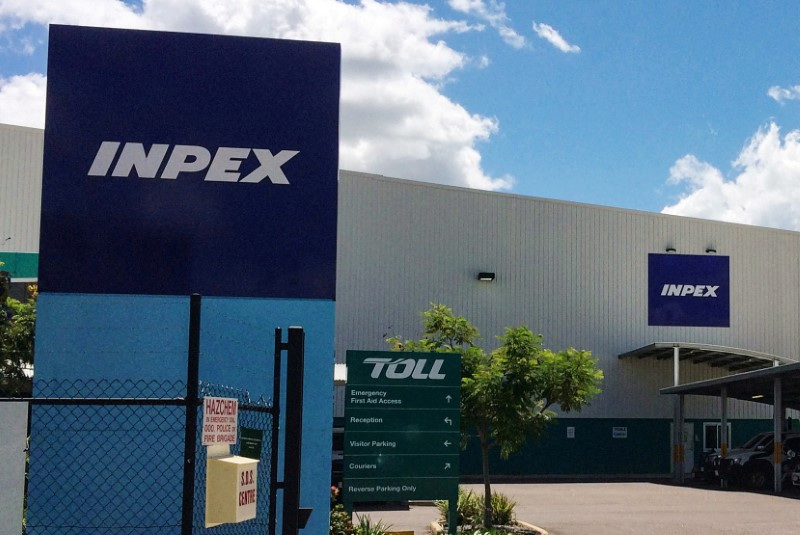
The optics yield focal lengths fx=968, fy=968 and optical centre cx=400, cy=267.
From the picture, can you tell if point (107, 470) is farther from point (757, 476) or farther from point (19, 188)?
point (757, 476)

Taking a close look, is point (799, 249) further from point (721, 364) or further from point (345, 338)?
point (345, 338)

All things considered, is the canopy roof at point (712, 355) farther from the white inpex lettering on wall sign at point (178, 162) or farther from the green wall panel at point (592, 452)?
the white inpex lettering on wall sign at point (178, 162)

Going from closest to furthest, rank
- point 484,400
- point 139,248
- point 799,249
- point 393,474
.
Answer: point 139,248, point 393,474, point 484,400, point 799,249

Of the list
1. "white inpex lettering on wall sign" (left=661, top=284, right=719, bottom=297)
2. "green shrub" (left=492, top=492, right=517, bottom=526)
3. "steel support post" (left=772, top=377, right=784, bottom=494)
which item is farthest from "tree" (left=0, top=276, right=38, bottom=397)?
"white inpex lettering on wall sign" (left=661, top=284, right=719, bottom=297)

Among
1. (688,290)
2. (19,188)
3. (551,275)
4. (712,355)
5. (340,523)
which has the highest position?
(19,188)

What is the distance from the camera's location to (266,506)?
8961 millimetres

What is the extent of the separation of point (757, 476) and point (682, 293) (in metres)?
9.05

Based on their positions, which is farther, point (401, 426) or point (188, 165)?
point (401, 426)

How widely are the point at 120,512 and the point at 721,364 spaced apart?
33.8 meters

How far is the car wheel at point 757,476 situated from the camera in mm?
31047

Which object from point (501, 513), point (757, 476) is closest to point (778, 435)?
point (757, 476)

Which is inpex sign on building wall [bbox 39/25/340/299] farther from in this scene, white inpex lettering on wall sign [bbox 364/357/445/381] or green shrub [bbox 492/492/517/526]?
green shrub [bbox 492/492/517/526]

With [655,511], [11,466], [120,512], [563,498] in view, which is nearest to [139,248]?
[120,512]

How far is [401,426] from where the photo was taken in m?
13.6
